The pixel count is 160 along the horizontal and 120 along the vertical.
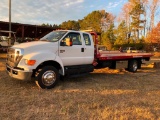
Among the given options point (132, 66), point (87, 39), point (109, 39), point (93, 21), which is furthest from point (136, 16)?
point (87, 39)

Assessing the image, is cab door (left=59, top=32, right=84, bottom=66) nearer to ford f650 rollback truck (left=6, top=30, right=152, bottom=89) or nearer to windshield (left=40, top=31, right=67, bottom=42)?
ford f650 rollback truck (left=6, top=30, right=152, bottom=89)

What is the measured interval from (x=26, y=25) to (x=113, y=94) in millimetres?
22864

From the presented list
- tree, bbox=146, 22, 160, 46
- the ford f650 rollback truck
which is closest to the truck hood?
the ford f650 rollback truck

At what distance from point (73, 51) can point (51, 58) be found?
1.19 meters

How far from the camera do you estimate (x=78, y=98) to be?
614cm

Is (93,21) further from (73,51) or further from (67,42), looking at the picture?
(67,42)

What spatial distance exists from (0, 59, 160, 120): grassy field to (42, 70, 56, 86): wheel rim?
1.06ft

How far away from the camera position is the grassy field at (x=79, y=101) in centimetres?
479

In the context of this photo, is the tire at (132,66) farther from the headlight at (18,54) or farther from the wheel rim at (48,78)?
the headlight at (18,54)

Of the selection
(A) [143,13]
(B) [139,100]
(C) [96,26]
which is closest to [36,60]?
(B) [139,100]

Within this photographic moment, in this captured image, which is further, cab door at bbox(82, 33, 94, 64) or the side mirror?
cab door at bbox(82, 33, 94, 64)

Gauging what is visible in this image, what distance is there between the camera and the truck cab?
6.68m

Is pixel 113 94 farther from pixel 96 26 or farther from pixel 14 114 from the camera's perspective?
pixel 96 26

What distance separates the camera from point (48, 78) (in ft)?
23.2
